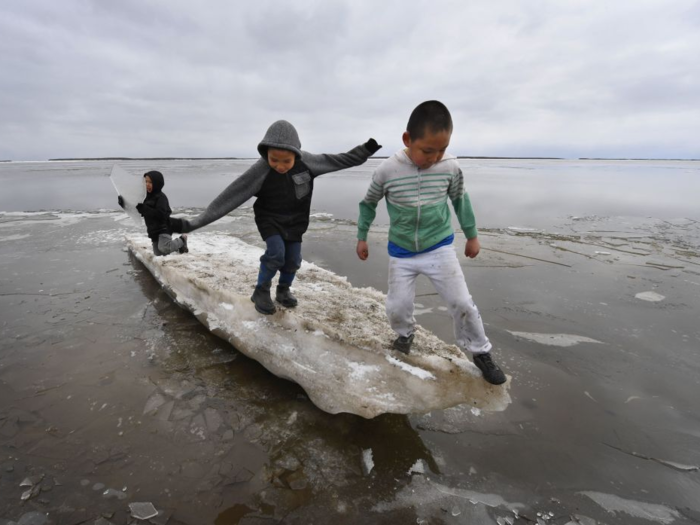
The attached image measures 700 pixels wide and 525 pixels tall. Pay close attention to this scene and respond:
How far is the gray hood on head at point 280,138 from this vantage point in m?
3.15

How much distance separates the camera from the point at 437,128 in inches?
99.8

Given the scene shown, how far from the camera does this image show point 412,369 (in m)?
3.12

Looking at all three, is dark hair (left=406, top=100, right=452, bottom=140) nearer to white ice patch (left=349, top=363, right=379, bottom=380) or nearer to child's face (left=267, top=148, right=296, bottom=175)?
child's face (left=267, top=148, right=296, bottom=175)

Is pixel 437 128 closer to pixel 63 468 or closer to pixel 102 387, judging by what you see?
pixel 63 468

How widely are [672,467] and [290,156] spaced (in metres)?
4.07

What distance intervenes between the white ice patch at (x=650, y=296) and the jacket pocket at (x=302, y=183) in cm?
574

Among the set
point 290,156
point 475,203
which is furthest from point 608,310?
point 475,203

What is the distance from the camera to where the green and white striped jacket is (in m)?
2.83

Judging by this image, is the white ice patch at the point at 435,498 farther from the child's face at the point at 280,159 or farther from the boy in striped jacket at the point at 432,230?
the child's face at the point at 280,159

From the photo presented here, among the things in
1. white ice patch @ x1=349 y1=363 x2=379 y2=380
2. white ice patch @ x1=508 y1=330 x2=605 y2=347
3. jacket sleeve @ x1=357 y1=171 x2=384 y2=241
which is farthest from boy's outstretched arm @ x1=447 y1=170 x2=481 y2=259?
white ice patch @ x1=508 y1=330 x2=605 y2=347

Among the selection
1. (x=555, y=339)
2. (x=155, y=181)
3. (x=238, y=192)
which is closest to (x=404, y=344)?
(x=238, y=192)

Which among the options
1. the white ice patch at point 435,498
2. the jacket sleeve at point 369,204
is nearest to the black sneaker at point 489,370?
the white ice patch at point 435,498

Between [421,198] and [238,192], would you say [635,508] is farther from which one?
[238,192]

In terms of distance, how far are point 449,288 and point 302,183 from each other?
5.61 feet
